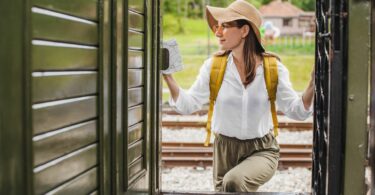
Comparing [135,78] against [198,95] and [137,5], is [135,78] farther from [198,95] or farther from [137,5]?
[198,95]

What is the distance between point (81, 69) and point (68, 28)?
193 millimetres

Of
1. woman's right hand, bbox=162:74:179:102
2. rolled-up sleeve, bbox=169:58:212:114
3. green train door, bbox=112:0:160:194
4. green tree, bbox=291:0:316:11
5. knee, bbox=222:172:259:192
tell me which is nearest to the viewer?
green train door, bbox=112:0:160:194

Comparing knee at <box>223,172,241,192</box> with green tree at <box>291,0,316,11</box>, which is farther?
green tree at <box>291,0,316,11</box>

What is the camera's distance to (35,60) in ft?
5.51

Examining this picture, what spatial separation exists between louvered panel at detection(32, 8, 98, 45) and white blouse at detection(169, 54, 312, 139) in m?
2.01

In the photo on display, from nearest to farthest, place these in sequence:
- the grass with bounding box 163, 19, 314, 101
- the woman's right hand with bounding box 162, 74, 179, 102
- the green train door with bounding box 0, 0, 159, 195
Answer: the green train door with bounding box 0, 0, 159, 195, the woman's right hand with bounding box 162, 74, 179, 102, the grass with bounding box 163, 19, 314, 101

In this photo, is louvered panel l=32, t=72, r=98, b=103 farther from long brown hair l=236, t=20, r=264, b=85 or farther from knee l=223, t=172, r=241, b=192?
long brown hair l=236, t=20, r=264, b=85

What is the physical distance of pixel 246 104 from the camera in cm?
414

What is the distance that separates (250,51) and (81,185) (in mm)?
2368

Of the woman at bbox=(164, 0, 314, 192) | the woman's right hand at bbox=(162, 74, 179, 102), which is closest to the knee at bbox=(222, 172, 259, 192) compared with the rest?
the woman at bbox=(164, 0, 314, 192)

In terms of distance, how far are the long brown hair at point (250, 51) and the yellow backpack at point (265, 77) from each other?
0.08 meters

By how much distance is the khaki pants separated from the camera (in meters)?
3.87

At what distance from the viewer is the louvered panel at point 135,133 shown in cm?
284

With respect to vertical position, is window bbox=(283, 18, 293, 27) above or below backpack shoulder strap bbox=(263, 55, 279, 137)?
above
